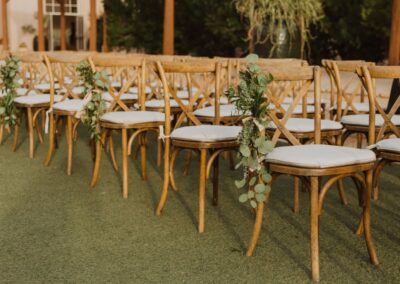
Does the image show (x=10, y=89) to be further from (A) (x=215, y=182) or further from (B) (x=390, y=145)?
(B) (x=390, y=145)

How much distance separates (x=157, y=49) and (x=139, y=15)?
909 mm

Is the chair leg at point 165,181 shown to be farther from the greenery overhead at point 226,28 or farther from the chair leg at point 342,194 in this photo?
the greenery overhead at point 226,28

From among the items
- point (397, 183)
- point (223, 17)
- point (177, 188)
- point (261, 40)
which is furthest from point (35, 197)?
point (223, 17)

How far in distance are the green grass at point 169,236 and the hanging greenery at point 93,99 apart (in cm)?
43

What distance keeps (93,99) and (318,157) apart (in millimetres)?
1998

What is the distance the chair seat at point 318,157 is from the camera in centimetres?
260

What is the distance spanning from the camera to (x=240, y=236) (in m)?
3.22

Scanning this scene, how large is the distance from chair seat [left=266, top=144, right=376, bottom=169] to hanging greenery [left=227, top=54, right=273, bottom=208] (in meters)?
0.06

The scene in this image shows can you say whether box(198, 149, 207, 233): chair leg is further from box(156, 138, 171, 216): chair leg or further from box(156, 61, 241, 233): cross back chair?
box(156, 138, 171, 216): chair leg

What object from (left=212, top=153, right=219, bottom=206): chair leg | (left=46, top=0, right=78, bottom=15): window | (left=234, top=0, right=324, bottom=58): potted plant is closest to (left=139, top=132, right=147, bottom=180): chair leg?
(left=212, top=153, right=219, bottom=206): chair leg

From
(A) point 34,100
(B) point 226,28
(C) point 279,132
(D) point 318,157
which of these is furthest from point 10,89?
(B) point 226,28

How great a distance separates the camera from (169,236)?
3195mm

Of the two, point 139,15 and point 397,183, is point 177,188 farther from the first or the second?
point 139,15

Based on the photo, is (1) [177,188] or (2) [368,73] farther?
(1) [177,188]
